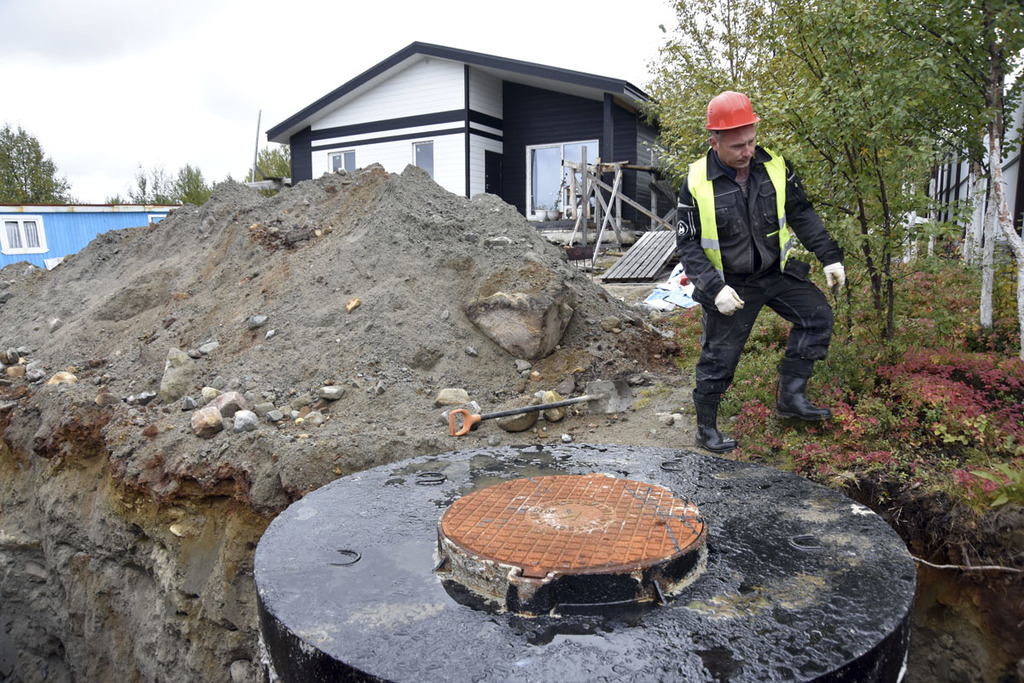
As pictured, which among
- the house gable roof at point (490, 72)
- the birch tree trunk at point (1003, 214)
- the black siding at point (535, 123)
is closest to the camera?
the birch tree trunk at point (1003, 214)

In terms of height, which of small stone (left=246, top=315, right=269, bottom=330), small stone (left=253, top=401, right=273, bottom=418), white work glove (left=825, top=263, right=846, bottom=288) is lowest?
small stone (left=253, top=401, right=273, bottom=418)

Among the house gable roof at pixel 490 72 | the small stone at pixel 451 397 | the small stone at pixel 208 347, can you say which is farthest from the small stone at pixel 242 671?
the house gable roof at pixel 490 72

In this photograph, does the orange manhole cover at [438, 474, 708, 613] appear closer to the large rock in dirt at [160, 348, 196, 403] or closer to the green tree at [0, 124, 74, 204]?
the large rock in dirt at [160, 348, 196, 403]

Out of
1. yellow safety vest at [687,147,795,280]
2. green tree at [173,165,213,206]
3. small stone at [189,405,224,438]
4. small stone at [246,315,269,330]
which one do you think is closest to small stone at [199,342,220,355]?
small stone at [246,315,269,330]

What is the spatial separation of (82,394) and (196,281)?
205 cm

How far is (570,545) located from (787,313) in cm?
214

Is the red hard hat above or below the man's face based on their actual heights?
above

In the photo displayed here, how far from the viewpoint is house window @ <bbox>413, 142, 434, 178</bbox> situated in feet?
54.3

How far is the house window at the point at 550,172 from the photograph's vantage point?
1595cm

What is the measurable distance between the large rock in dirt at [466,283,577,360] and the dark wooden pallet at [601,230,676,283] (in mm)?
4804

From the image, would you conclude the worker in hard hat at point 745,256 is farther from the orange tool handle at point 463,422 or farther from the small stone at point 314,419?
the small stone at point 314,419

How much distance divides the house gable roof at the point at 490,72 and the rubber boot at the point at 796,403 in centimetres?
1165

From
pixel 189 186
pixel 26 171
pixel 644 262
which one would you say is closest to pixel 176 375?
pixel 644 262

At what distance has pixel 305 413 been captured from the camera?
475 cm
